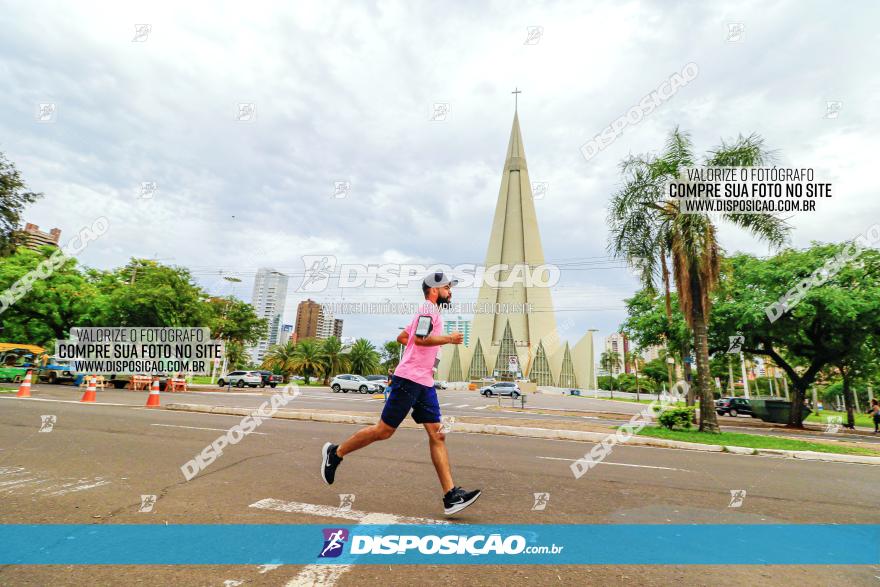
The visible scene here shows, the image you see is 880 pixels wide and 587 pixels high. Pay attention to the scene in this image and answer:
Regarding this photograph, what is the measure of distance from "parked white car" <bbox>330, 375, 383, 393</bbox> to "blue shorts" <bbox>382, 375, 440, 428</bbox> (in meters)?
30.4

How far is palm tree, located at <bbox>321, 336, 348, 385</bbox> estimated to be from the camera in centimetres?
4831

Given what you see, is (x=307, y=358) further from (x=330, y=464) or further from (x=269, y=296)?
(x=269, y=296)

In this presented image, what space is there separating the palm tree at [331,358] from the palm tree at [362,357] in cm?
273

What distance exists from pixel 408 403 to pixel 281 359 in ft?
158

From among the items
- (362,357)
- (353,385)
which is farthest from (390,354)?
(353,385)

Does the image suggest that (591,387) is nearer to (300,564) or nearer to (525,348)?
(525,348)

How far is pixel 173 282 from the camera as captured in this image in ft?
88.6

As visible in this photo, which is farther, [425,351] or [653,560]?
[425,351]

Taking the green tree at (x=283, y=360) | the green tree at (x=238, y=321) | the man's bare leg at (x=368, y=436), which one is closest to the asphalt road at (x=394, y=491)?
the man's bare leg at (x=368, y=436)

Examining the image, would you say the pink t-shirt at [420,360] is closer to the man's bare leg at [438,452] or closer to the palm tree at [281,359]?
the man's bare leg at [438,452]

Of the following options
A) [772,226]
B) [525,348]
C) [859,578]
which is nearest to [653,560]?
[859,578]

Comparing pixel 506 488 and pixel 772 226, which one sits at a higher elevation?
pixel 772 226

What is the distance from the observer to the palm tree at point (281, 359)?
154 feet

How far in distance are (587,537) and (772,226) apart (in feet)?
44.9
